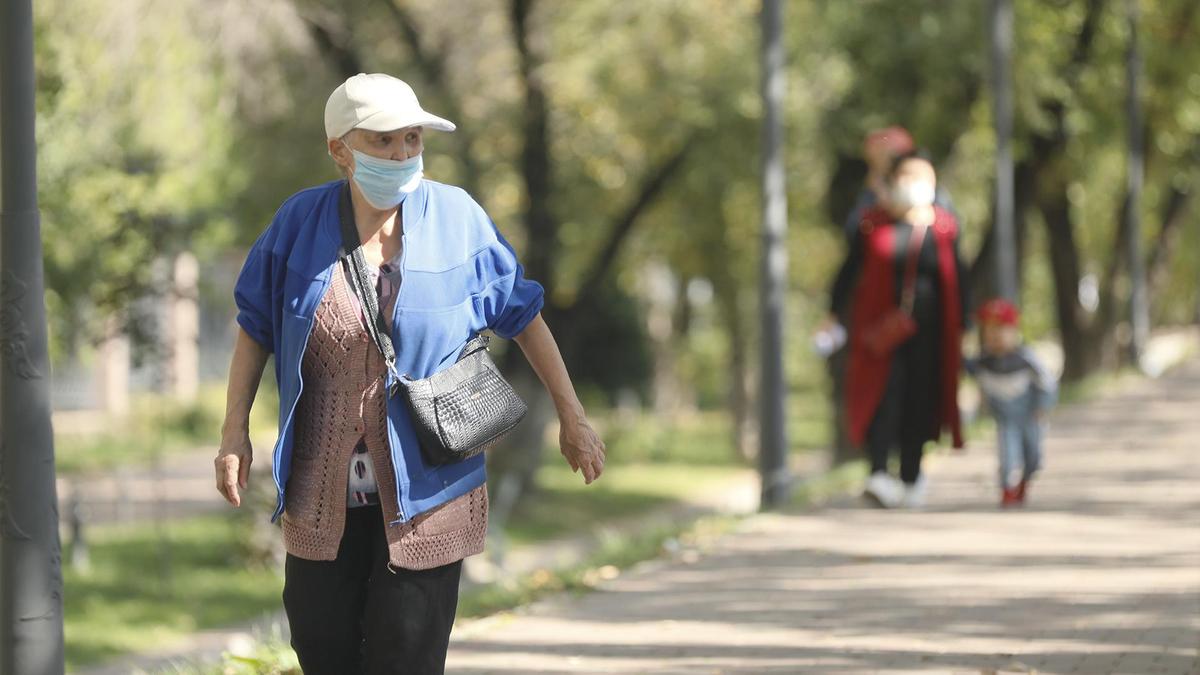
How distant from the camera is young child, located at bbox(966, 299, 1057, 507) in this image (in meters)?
10.9

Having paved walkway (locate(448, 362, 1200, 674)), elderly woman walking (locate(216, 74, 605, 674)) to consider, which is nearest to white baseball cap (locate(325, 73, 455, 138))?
elderly woman walking (locate(216, 74, 605, 674))

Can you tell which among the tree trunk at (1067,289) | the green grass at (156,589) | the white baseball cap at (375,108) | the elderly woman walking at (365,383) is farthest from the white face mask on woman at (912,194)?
the tree trunk at (1067,289)

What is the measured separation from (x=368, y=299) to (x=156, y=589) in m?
16.3

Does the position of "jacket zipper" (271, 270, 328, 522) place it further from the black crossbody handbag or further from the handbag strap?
the handbag strap

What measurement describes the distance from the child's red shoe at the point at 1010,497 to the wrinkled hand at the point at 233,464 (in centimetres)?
716

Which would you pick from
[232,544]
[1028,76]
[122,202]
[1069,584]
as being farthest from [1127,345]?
[1069,584]

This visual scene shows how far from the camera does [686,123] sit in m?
24.2

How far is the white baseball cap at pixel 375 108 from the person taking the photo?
15.1 ft

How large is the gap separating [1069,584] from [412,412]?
447 centimetres

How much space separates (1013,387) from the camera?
35.9ft

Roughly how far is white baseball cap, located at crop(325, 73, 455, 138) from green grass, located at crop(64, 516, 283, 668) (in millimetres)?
12000

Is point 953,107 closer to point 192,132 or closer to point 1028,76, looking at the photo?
point 1028,76

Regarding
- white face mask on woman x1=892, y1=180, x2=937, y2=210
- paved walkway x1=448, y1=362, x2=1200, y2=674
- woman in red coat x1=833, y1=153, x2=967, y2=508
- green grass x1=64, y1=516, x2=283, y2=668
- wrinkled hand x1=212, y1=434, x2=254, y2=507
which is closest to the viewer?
wrinkled hand x1=212, y1=434, x2=254, y2=507

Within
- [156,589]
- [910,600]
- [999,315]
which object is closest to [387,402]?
[910,600]
